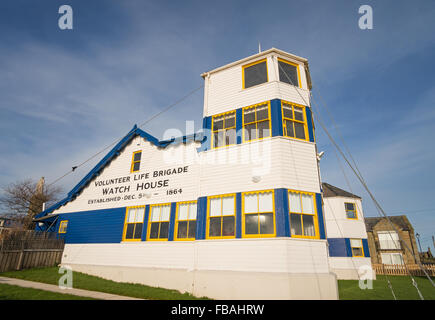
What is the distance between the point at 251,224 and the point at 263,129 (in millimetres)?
4774

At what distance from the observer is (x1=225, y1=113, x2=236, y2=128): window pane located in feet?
45.0

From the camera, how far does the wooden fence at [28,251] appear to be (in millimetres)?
A: 15312

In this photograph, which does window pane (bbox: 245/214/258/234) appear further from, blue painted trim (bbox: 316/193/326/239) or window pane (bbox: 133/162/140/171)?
window pane (bbox: 133/162/140/171)

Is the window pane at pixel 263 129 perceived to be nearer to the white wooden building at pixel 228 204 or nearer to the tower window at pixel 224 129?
the white wooden building at pixel 228 204

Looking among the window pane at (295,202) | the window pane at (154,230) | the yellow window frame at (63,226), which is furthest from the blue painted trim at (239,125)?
the yellow window frame at (63,226)

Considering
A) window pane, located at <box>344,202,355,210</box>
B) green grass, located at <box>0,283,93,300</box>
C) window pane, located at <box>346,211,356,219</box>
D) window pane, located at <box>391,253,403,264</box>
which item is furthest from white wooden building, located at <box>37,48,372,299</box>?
window pane, located at <box>391,253,403,264</box>

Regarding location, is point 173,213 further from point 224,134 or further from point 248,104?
point 248,104

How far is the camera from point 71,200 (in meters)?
19.1

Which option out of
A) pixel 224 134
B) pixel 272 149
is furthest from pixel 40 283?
pixel 272 149

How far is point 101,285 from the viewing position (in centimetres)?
1266

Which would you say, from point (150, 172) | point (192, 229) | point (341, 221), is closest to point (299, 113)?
point (192, 229)

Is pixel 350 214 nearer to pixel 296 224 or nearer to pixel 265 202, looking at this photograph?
pixel 296 224

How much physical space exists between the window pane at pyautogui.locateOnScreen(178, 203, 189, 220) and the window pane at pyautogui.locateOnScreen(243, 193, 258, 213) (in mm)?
3640
